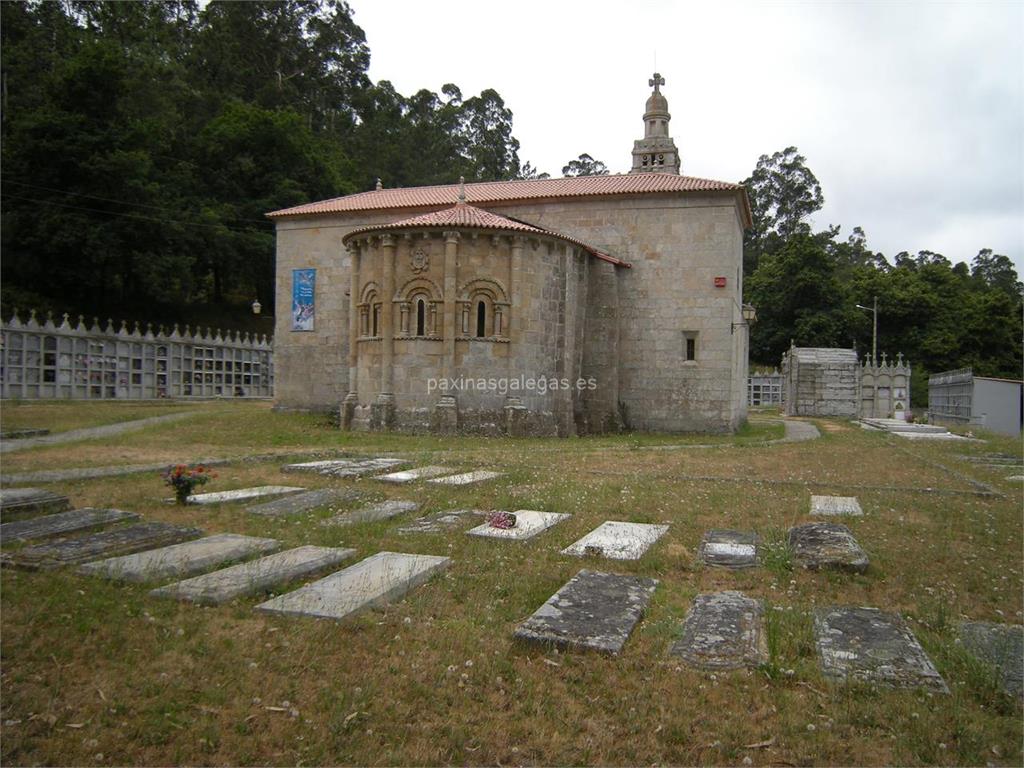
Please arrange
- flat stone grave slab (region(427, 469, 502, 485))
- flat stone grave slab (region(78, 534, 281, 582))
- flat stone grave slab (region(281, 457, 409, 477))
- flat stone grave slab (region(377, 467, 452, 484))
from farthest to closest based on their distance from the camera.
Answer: flat stone grave slab (region(281, 457, 409, 477)), flat stone grave slab (region(377, 467, 452, 484)), flat stone grave slab (region(427, 469, 502, 485)), flat stone grave slab (region(78, 534, 281, 582))

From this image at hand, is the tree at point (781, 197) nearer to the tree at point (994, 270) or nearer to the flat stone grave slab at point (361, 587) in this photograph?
the tree at point (994, 270)

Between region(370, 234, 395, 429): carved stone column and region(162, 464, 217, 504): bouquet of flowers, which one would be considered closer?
region(162, 464, 217, 504): bouquet of flowers

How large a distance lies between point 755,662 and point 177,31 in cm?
6404

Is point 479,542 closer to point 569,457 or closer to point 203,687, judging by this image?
point 203,687

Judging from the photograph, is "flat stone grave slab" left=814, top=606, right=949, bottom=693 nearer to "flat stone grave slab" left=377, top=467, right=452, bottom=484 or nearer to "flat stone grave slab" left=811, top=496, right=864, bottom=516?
"flat stone grave slab" left=811, top=496, right=864, bottom=516

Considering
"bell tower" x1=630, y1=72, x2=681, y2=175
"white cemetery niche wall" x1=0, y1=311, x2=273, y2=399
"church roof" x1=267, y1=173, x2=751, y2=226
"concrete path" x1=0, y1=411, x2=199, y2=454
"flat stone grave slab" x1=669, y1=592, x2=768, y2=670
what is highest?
"bell tower" x1=630, y1=72, x2=681, y2=175

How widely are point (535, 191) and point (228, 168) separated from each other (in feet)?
90.5

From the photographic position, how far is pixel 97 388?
1004 inches

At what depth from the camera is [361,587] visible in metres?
5.18

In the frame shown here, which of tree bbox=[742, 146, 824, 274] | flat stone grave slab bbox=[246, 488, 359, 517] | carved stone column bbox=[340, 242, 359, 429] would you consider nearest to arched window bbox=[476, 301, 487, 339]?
carved stone column bbox=[340, 242, 359, 429]

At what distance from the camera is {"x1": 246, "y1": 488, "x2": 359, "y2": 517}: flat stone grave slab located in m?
7.97

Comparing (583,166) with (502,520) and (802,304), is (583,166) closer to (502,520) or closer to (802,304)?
(802,304)

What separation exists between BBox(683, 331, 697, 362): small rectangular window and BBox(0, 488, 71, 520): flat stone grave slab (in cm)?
1794

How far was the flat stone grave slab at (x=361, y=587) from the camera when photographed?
471 centimetres
